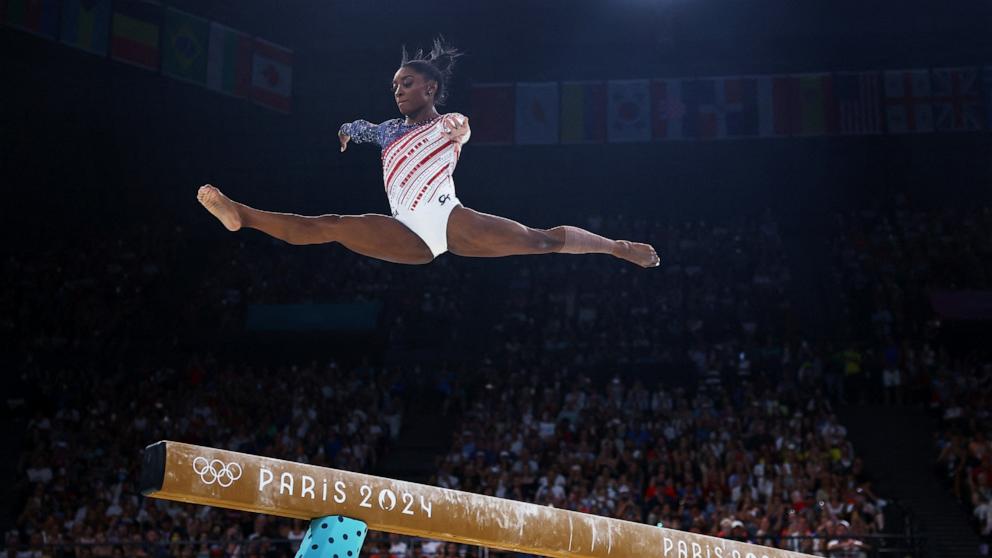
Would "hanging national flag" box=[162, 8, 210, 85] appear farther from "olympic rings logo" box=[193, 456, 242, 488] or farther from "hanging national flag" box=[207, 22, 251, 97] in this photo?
"olympic rings logo" box=[193, 456, 242, 488]

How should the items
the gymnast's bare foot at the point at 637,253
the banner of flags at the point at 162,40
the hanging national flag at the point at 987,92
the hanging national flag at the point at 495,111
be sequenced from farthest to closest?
the hanging national flag at the point at 495,111
the hanging national flag at the point at 987,92
the banner of flags at the point at 162,40
the gymnast's bare foot at the point at 637,253

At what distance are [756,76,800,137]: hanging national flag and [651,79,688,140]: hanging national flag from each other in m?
1.50

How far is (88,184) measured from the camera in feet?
82.2

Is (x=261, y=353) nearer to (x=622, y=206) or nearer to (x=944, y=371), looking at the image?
(x=622, y=206)

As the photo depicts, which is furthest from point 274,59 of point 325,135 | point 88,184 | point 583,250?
point 583,250

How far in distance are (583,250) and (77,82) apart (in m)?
20.1

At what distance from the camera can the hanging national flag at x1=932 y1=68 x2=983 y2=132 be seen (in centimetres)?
2164

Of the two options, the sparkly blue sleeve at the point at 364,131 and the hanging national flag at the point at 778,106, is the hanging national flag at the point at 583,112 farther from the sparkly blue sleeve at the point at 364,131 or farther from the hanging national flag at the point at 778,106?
the sparkly blue sleeve at the point at 364,131

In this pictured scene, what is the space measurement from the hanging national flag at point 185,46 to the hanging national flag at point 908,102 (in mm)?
12998

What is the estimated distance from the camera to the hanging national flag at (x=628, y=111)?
2220 cm

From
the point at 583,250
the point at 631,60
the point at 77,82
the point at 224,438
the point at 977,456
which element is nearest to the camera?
the point at 583,250

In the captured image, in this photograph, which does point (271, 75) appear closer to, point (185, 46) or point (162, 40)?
point (185, 46)

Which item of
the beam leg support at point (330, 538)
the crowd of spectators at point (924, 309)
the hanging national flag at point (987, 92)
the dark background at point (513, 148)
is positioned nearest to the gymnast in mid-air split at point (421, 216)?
the beam leg support at point (330, 538)

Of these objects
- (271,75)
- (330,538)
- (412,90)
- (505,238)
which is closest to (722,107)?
(271,75)
